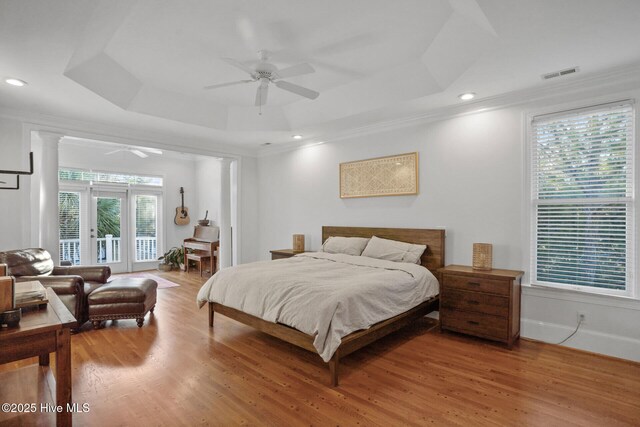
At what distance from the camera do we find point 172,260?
7609 mm

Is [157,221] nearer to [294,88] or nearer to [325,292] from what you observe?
[294,88]

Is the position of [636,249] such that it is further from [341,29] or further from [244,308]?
[244,308]

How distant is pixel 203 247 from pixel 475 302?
544 cm

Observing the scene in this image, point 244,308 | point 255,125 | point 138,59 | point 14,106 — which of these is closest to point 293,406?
point 244,308

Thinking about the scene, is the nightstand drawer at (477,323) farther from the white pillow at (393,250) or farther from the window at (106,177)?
the window at (106,177)

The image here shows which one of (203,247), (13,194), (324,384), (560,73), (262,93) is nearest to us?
(324,384)

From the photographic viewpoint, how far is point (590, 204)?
3217 mm

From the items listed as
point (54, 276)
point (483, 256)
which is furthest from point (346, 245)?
point (54, 276)

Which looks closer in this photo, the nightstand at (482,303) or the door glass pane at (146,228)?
the nightstand at (482,303)

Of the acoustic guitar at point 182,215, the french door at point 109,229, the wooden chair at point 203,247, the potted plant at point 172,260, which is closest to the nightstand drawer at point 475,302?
the wooden chair at point 203,247

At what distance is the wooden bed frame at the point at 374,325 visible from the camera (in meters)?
2.71

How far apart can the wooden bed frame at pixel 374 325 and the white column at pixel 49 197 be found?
2.42 m

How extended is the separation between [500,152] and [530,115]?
0.46m

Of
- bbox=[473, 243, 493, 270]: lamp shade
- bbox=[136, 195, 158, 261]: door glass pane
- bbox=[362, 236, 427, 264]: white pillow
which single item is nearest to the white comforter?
bbox=[362, 236, 427, 264]: white pillow
